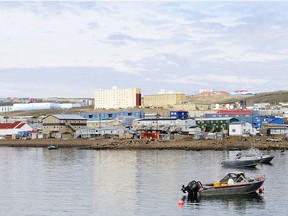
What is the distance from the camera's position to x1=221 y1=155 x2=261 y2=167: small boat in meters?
34.4

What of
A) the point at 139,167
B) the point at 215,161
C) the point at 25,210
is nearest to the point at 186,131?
the point at 215,161

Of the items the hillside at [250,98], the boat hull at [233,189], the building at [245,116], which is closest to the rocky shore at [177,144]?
the building at [245,116]

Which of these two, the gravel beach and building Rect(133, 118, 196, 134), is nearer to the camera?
the gravel beach

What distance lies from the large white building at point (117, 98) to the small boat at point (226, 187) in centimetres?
9240

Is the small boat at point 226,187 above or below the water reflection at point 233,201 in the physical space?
above

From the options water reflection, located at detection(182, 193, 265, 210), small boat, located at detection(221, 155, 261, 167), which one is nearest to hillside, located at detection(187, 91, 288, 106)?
small boat, located at detection(221, 155, 261, 167)

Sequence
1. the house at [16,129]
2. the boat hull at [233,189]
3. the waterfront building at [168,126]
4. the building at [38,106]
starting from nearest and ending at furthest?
the boat hull at [233,189] → the waterfront building at [168,126] → the house at [16,129] → the building at [38,106]

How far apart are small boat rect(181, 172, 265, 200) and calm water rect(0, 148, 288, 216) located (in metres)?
0.44

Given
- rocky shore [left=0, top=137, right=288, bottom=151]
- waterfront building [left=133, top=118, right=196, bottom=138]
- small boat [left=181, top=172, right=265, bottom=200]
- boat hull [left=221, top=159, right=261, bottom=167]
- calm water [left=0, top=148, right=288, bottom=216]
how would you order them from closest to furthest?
calm water [left=0, top=148, right=288, bottom=216], small boat [left=181, top=172, right=265, bottom=200], boat hull [left=221, top=159, right=261, bottom=167], rocky shore [left=0, top=137, right=288, bottom=151], waterfront building [left=133, top=118, right=196, bottom=138]

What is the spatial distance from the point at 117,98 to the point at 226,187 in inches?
3800

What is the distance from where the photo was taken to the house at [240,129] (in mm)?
62500

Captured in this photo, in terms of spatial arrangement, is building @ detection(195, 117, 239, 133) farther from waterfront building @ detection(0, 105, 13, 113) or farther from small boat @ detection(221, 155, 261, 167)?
waterfront building @ detection(0, 105, 13, 113)

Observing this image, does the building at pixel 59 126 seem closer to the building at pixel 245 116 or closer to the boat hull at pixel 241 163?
the building at pixel 245 116

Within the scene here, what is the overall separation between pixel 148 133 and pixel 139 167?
30.2 m
